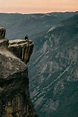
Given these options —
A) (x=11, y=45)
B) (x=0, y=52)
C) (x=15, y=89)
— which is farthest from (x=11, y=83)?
(x=11, y=45)

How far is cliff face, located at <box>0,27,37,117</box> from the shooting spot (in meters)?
42.8

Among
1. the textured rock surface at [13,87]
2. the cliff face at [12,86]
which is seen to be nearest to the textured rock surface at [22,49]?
the cliff face at [12,86]

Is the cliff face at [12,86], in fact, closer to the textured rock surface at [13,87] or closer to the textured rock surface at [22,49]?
the textured rock surface at [13,87]

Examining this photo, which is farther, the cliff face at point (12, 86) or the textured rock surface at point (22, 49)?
the textured rock surface at point (22, 49)

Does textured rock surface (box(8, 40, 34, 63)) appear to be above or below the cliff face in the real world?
above

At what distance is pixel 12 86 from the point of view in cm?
4384

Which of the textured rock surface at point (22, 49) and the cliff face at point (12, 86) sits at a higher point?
the textured rock surface at point (22, 49)

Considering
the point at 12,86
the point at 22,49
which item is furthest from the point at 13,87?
the point at 22,49

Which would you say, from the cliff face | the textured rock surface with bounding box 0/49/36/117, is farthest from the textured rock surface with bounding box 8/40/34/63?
the textured rock surface with bounding box 0/49/36/117

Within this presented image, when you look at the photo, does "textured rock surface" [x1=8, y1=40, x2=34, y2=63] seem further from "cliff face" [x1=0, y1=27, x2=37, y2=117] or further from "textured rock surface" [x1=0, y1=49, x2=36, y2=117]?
"textured rock surface" [x1=0, y1=49, x2=36, y2=117]

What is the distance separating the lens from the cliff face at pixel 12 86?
42844mm

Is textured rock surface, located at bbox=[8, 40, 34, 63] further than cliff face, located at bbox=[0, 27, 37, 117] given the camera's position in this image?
Yes

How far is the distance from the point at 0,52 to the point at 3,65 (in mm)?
2126

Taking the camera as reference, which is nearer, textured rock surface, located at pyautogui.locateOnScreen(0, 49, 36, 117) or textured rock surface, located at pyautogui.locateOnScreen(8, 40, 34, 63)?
textured rock surface, located at pyautogui.locateOnScreen(0, 49, 36, 117)
